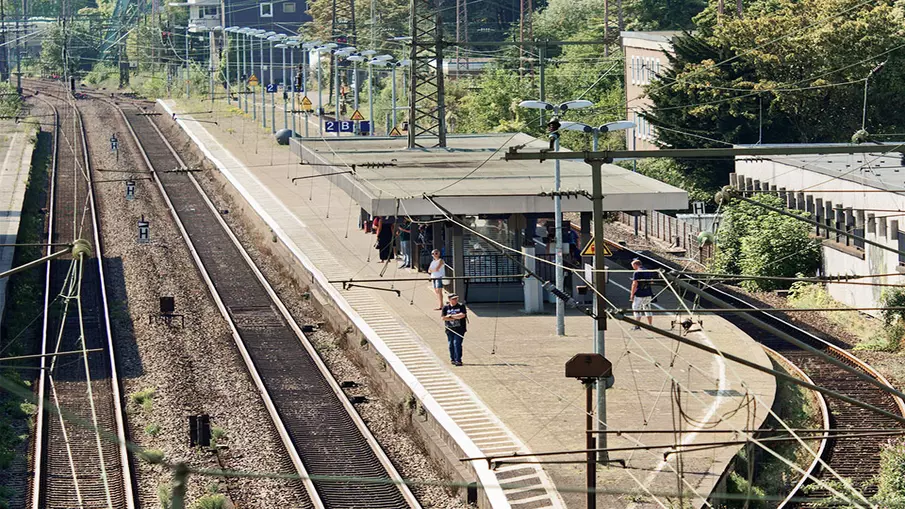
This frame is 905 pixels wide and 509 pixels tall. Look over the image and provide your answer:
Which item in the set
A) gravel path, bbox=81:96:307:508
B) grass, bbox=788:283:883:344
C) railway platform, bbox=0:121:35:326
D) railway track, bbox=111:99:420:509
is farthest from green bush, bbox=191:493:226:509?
grass, bbox=788:283:883:344

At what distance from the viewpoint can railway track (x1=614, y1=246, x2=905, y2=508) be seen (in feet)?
58.0

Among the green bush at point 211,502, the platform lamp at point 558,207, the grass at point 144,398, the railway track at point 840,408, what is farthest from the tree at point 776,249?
the green bush at point 211,502

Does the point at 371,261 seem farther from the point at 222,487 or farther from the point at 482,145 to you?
the point at 222,487

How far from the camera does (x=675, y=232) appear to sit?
40.0m

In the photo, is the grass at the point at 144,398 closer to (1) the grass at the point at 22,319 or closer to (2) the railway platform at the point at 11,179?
(1) the grass at the point at 22,319

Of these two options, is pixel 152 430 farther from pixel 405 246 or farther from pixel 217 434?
pixel 405 246

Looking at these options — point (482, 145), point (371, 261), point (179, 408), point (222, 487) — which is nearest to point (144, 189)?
point (482, 145)

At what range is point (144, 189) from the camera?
2031 inches

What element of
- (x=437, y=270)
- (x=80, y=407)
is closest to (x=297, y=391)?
(x=80, y=407)

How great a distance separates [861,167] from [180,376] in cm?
1530

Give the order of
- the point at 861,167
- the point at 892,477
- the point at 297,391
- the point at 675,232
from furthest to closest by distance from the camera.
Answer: the point at 675,232, the point at 861,167, the point at 297,391, the point at 892,477

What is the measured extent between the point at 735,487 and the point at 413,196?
12.5m

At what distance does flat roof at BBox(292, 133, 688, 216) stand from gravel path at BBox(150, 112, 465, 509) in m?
2.76

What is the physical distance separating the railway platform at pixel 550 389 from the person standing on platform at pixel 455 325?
0.24 metres
